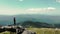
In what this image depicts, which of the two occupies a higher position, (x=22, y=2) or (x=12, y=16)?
(x=22, y=2)

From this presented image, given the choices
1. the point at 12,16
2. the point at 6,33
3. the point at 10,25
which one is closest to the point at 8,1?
the point at 12,16

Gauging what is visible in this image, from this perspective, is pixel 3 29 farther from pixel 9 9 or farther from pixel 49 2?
pixel 49 2

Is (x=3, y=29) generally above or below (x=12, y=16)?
below

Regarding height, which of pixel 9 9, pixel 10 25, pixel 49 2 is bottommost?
pixel 10 25

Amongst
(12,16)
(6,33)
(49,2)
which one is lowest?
(6,33)

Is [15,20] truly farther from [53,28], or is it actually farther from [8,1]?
[53,28]

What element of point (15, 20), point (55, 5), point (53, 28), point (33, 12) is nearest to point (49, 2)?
point (55, 5)

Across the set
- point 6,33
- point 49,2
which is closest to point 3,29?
point 6,33

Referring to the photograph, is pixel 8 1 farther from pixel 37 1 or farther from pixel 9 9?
pixel 37 1
